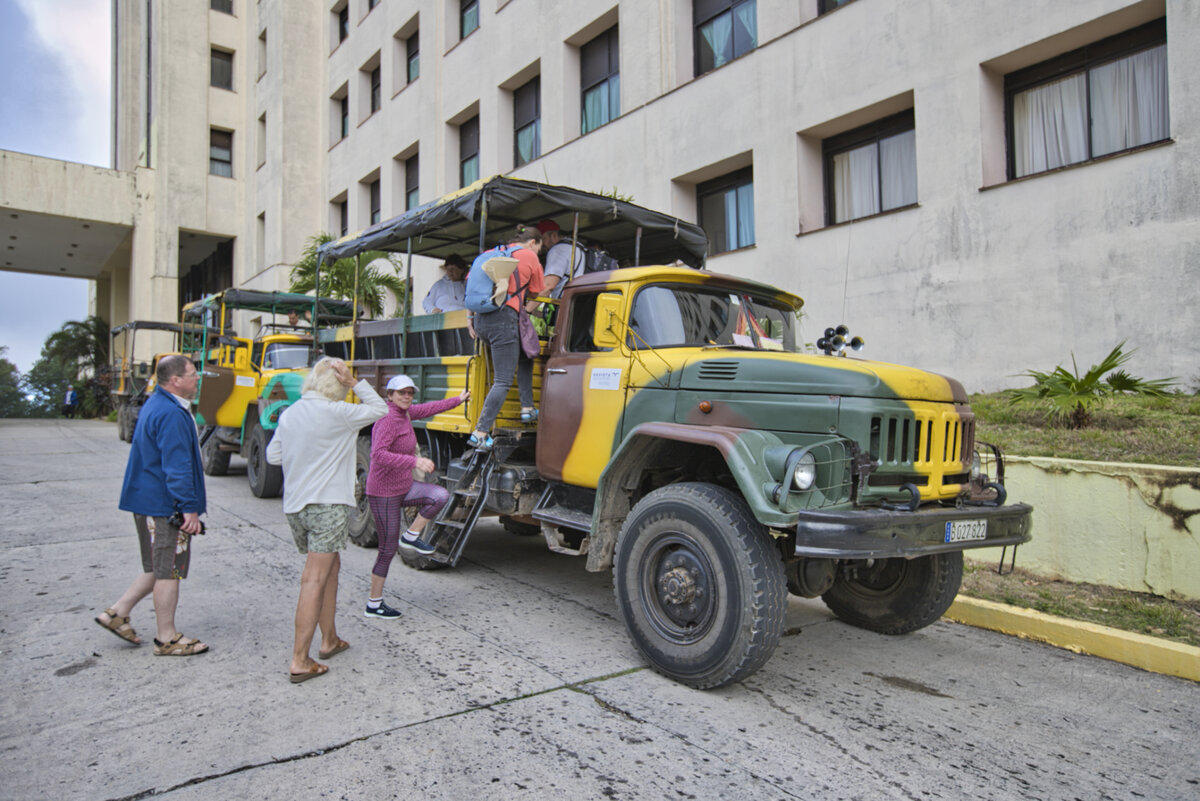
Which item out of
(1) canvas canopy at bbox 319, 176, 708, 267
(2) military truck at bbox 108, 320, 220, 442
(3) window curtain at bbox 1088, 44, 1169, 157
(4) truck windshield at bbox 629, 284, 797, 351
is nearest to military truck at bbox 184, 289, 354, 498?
(1) canvas canopy at bbox 319, 176, 708, 267

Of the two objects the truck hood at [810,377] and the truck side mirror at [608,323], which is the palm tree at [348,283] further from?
the truck hood at [810,377]

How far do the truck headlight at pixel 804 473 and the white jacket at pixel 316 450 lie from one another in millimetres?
2342

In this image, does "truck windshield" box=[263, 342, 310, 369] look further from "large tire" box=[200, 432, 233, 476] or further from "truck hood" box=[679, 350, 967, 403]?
"truck hood" box=[679, 350, 967, 403]

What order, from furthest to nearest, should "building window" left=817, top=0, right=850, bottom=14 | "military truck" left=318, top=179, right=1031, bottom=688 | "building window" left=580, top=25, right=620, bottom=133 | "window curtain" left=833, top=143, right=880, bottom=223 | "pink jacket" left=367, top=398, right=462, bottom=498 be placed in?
"building window" left=580, top=25, right=620, bottom=133 < "building window" left=817, top=0, right=850, bottom=14 < "window curtain" left=833, top=143, right=880, bottom=223 < "pink jacket" left=367, top=398, right=462, bottom=498 < "military truck" left=318, top=179, right=1031, bottom=688

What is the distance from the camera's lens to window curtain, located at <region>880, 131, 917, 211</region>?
33.2 ft

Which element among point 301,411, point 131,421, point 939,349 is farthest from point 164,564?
point 131,421

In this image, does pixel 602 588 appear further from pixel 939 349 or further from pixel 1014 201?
pixel 1014 201

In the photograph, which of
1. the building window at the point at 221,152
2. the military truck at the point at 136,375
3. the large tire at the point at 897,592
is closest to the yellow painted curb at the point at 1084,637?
the large tire at the point at 897,592

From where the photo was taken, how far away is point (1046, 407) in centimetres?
729

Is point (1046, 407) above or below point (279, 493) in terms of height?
above

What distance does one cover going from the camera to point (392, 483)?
17.0ft

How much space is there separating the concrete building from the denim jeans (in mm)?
5773

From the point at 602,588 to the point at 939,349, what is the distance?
5.56 meters

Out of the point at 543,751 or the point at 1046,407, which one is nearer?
the point at 543,751
